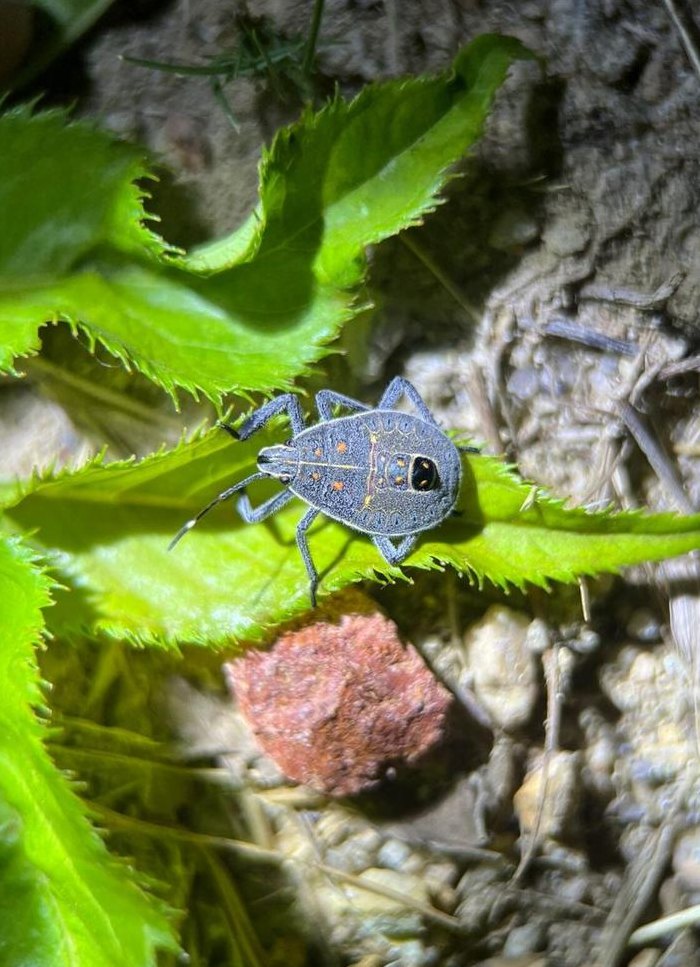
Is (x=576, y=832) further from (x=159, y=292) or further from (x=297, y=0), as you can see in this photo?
(x=297, y=0)

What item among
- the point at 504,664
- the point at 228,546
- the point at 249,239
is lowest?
the point at 504,664

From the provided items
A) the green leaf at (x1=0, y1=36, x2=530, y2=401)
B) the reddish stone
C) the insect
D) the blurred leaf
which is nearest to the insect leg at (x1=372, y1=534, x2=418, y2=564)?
the insect

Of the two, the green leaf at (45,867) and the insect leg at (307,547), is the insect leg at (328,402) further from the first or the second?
the green leaf at (45,867)

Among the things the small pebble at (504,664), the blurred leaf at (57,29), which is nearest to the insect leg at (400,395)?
the small pebble at (504,664)

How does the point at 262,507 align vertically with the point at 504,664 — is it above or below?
above

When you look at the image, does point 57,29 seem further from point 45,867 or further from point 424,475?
point 45,867

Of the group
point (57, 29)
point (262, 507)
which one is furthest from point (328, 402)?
point (57, 29)

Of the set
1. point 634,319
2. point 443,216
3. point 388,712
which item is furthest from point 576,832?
point 443,216

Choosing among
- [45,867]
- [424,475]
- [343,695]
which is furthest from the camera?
[343,695]
